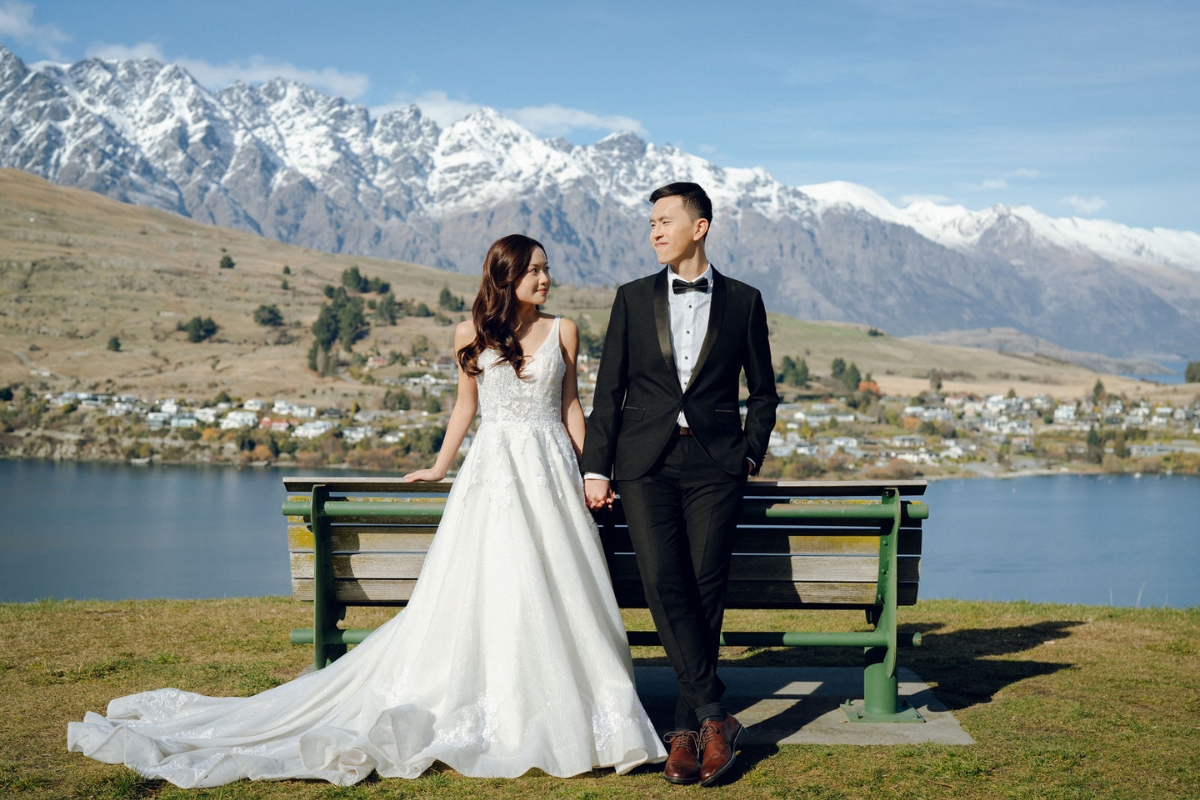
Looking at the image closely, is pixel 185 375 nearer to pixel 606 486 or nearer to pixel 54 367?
pixel 54 367

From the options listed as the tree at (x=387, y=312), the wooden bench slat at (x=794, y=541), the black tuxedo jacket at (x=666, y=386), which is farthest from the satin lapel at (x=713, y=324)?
the tree at (x=387, y=312)

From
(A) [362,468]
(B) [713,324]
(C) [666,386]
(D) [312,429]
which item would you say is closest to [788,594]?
(C) [666,386]

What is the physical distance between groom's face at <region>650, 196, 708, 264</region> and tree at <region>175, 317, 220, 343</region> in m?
124

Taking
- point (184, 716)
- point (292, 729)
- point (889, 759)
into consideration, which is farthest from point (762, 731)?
point (184, 716)

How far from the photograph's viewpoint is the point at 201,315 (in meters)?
129

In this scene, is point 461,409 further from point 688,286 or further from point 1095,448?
point 1095,448

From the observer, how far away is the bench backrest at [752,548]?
503 centimetres

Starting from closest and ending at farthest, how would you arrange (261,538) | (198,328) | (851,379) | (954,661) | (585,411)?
(954,661) < (261,538) < (585,411) < (198,328) < (851,379)

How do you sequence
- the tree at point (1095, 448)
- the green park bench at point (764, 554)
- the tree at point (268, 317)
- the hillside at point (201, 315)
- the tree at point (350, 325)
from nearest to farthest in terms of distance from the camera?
1. the green park bench at point (764, 554)
2. the tree at point (1095, 448)
3. the hillside at point (201, 315)
4. the tree at point (350, 325)
5. the tree at point (268, 317)

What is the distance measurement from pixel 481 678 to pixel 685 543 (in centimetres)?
109

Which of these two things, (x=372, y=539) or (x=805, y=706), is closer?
(x=372, y=539)

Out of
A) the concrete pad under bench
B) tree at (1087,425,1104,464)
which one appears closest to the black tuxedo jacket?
the concrete pad under bench

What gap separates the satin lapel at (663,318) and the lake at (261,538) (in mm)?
20243

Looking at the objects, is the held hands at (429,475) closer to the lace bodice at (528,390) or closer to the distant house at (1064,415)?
the lace bodice at (528,390)
